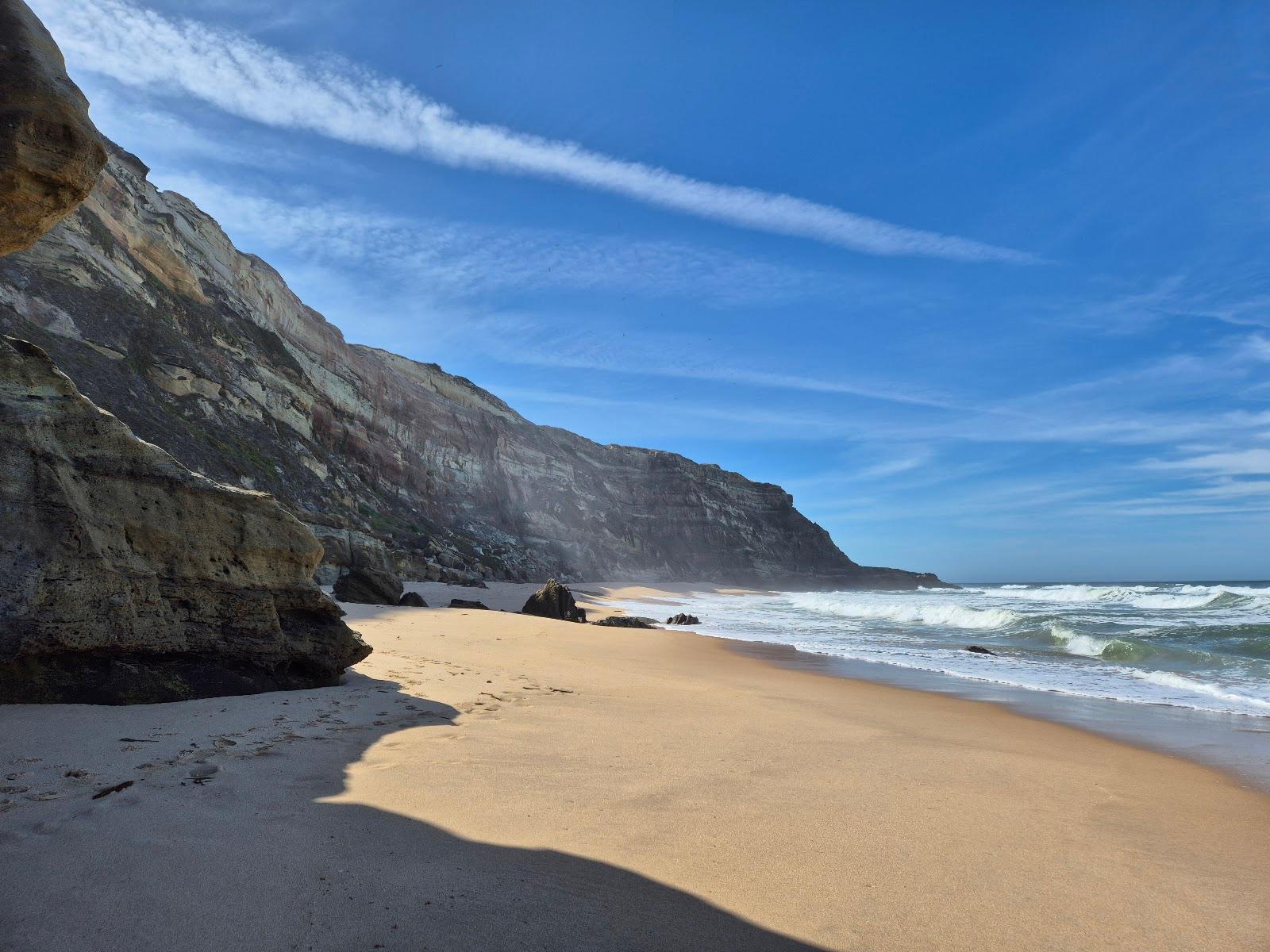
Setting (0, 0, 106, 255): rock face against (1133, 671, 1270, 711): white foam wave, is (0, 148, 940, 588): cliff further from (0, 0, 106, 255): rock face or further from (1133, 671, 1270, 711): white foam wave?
(1133, 671, 1270, 711): white foam wave

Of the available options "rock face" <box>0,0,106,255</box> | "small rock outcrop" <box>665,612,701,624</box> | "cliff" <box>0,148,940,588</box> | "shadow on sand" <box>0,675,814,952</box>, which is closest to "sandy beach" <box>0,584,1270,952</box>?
"shadow on sand" <box>0,675,814,952</box>

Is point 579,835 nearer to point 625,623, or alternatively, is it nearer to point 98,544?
point 98,544

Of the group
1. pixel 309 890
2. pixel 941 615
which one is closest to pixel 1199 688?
pixel 309 890

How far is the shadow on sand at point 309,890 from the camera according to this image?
6.59 feet

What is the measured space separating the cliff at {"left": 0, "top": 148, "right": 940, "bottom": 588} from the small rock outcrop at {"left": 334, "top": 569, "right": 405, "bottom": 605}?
1.35 m

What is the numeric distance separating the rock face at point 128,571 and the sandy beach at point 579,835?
0.46 m

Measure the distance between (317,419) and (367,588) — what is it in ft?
73.7

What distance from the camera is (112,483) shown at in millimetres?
4863

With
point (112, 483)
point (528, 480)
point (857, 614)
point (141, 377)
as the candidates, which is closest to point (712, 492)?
point (528, 480)

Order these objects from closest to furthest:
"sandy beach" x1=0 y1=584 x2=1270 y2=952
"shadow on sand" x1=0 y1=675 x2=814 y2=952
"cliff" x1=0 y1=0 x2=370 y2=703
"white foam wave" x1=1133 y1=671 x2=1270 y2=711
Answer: "shadow on sand" x1=0 y1=675 x2=814 y2=952, "sandy beach" x1=0 y1=584 x2=1270 y2=952, "cliff" x1=0 y1=0 x2=370 y2=703, "white foam wave" x1=1133 y1=671 x2=1270 y2=711

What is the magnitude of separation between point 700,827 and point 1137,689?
9.10 metres

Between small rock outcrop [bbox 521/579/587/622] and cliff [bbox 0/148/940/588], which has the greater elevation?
cliff [bbox 0/148/940/588]

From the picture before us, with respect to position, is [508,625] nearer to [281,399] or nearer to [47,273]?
[47,273]

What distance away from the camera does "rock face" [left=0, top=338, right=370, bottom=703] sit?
4281 millimetres
